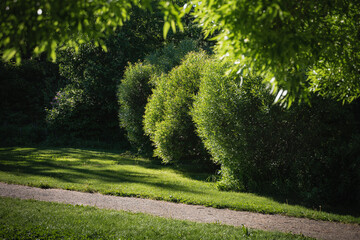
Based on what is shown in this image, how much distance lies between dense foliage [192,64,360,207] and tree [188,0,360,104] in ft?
11.4

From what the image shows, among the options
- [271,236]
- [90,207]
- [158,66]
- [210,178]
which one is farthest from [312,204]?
[158,66]

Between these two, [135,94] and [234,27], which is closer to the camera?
[234,27]

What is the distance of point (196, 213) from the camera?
7250mm

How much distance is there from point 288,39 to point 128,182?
8.98 meters

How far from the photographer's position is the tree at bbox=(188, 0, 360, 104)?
3.19 meters

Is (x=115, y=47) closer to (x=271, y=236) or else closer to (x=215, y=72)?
(x=215, y=72)

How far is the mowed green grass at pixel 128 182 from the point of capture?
7.75 m

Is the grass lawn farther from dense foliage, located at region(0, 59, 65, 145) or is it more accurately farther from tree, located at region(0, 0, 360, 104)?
dense foliage, located at region(0, 59, 65, 145)

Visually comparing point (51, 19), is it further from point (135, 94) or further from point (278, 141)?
point (135, 94)

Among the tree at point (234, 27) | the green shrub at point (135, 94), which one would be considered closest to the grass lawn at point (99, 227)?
the tree at point (234, 27)

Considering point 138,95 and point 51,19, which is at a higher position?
point 138,95

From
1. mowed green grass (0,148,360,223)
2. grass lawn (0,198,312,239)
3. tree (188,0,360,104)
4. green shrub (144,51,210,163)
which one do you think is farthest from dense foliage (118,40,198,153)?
tree (188,0,360,104)

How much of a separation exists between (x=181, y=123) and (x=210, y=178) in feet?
9.86

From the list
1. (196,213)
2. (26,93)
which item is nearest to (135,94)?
(196,213)
